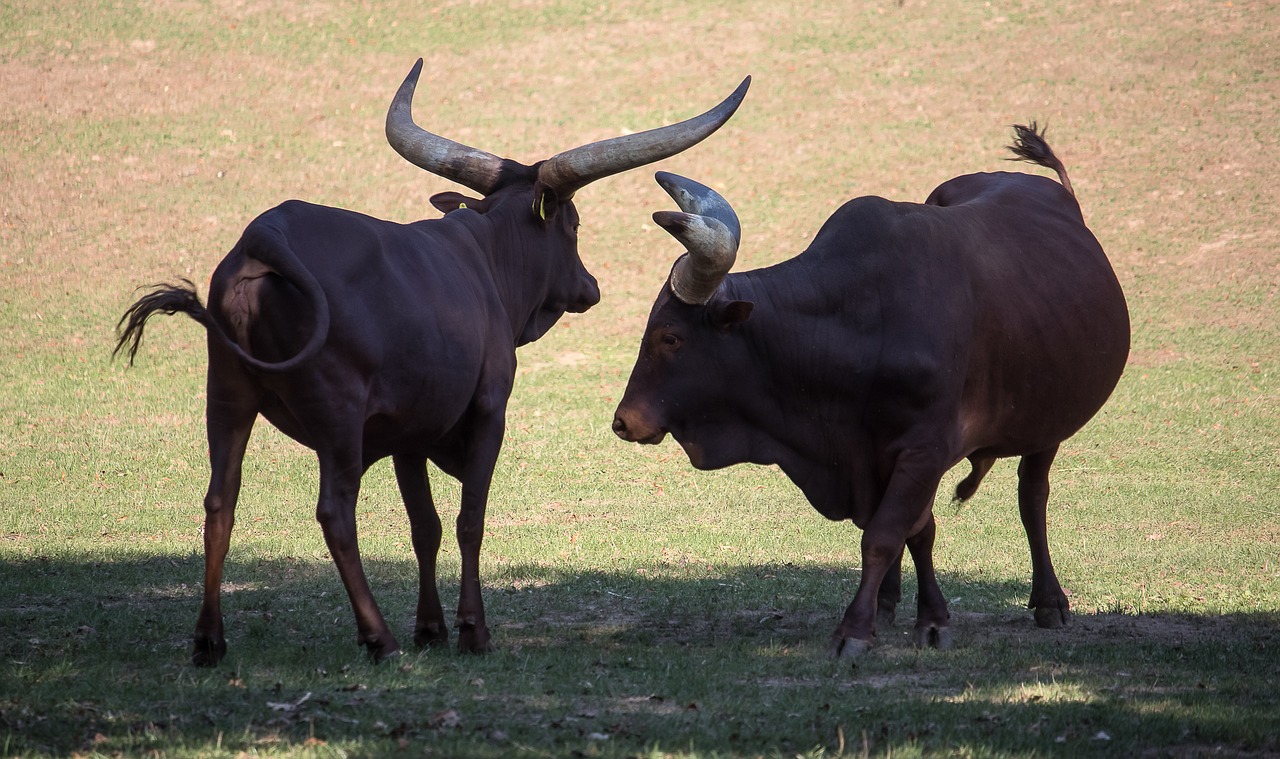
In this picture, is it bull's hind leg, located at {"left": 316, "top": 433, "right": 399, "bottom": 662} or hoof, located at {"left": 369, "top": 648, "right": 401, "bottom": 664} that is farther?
hoof, located at {"left": 369, "top": 648, "right": 401, "bottom": 664}

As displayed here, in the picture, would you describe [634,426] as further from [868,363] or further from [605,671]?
[605,671]

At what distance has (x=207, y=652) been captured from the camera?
Answer: 22.0 ft

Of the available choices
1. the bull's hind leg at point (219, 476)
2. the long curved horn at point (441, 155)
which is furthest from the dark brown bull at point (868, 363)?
the bull's hind leg at point (219, 476)

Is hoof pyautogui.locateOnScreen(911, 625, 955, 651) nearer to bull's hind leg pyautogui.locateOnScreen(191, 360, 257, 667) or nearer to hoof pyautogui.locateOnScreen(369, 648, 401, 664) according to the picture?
hoof pyautogui.locateOnScreen(369, 648, 401, 664)

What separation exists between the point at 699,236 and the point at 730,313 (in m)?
0.52

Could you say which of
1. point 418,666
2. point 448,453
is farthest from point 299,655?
point 448,453

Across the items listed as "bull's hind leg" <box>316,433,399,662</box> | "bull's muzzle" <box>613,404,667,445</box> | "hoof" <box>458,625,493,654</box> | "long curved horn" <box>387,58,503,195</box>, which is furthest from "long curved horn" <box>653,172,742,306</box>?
"hoof" <box>458,625,493,654</box>

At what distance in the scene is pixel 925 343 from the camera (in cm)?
760

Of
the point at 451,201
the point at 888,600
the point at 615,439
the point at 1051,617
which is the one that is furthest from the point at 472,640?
the point at 615,439

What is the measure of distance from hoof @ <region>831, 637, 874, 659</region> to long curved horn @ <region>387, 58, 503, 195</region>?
3.55m

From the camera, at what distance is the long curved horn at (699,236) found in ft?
24.6

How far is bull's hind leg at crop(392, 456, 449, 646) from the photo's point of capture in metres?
7.56

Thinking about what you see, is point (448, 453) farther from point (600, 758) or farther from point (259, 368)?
point (600, 758)

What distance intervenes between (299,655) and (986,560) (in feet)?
21.9
